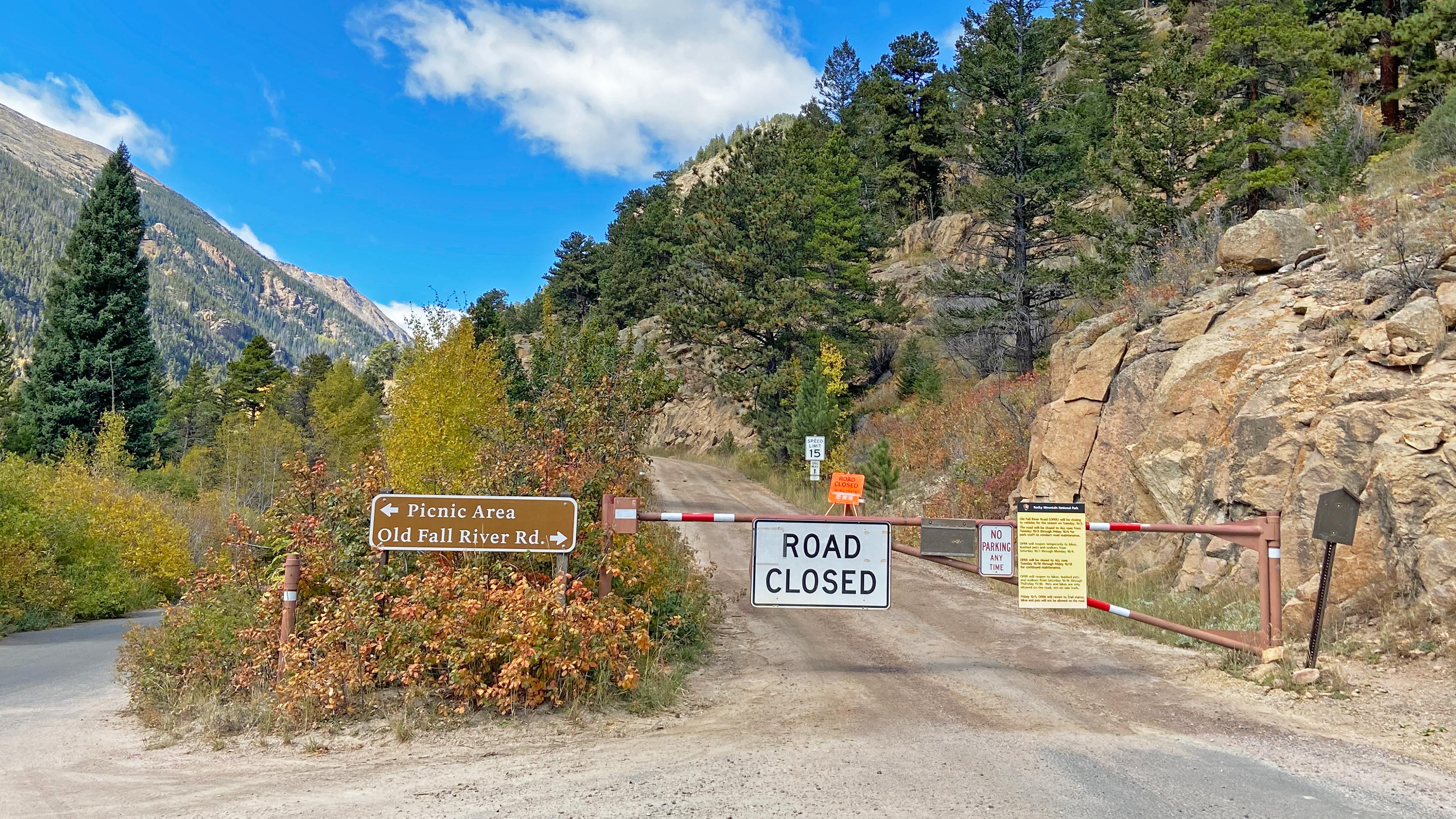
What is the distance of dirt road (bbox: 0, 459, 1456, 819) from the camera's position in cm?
484

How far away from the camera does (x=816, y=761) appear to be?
557 centimetres

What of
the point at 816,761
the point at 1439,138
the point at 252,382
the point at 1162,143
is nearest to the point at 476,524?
the point at 816,761

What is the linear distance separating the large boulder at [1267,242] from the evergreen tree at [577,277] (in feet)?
188

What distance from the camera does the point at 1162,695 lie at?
23.8 ft

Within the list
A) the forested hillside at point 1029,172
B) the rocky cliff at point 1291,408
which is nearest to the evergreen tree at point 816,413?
the forested hillside at point 1029,172

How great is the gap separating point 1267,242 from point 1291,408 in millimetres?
4824

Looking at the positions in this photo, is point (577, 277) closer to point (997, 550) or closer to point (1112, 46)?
point (1112, 46)

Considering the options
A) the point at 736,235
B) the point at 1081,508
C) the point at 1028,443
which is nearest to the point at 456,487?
the point at 1081,508

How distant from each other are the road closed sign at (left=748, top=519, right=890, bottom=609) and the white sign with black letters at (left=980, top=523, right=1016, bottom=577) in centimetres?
101

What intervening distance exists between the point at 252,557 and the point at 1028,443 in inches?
620

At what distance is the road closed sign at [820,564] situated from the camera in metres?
7.43

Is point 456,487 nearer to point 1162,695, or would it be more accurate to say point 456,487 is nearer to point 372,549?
point 372,549

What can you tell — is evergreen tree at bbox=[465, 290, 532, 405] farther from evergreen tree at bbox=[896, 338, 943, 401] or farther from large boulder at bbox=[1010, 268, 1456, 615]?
large boulder at bbox=[1010, 268, 1456, 615]

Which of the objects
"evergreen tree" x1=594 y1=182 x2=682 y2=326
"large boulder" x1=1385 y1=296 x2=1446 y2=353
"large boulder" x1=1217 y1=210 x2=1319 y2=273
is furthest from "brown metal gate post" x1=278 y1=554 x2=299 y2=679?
"evergreen tree" x1=594 y1=182 x2=682 y2=326
